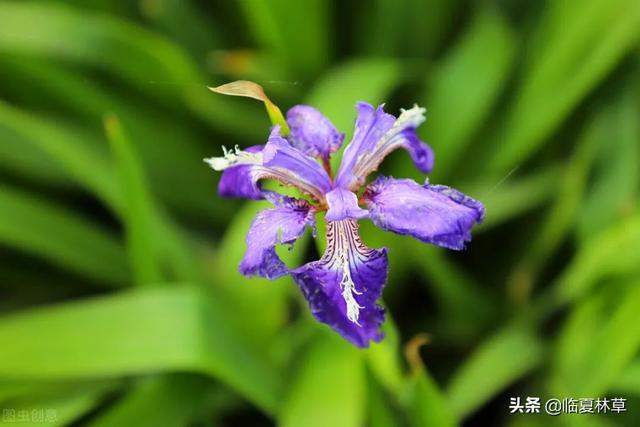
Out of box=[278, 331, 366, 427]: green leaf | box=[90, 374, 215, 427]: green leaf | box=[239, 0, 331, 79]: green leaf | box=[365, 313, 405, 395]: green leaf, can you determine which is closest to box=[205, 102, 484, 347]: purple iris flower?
box=[365, 313, 405, 395]: green leaf

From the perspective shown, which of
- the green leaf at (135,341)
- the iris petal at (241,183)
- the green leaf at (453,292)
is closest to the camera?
the iris petal at (241,183)

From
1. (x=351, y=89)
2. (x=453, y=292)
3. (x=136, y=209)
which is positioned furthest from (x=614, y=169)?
(x=136, y=209)

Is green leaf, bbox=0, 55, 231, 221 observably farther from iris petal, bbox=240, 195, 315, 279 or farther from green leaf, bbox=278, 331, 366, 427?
iris petal, bbox=240, 195, 315, 279

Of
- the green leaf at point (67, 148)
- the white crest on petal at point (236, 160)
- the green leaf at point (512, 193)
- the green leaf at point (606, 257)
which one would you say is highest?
the green leaf at point (512, 193)

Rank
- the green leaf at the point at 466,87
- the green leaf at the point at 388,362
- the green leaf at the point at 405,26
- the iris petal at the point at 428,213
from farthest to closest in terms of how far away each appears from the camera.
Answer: the green leaf at the point at 405,26 → the green leaf at the point at 466,87 → the green leaf at the point at 388,362 → the iris petal at the point at 428,213

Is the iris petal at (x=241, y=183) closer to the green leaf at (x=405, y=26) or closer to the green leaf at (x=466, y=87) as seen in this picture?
the green leaf at (x=466, y=87)

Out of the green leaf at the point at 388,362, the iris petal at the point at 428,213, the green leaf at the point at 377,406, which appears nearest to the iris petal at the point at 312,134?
the iris petal at the point at 428,213

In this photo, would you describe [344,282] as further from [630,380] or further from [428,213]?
[630,380]
